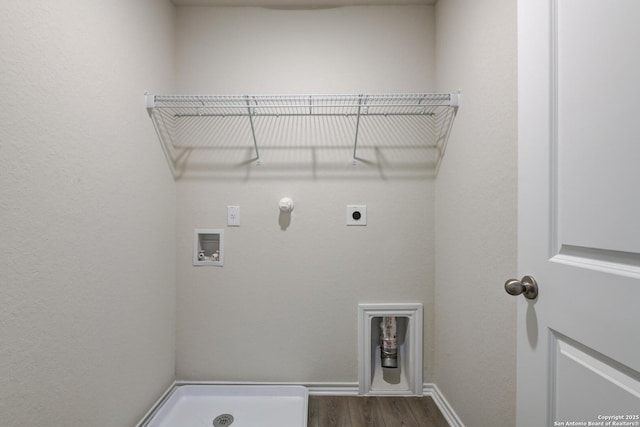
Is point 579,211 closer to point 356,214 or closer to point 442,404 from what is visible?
point 356,214

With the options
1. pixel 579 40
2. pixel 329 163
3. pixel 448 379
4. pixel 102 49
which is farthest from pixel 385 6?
pixel 448 379

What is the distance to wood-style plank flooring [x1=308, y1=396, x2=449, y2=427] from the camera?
1.41 m

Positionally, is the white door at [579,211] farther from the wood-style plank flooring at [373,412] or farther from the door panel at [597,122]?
the wood-style plank flooring at [373,412]

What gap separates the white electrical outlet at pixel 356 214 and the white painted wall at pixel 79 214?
3.45ft

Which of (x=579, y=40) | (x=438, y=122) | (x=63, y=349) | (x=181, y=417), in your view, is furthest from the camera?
(x=438, y=122)

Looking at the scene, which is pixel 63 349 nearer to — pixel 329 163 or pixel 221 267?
pixel 221 267

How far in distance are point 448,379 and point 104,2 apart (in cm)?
237

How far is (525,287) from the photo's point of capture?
0.75 metres

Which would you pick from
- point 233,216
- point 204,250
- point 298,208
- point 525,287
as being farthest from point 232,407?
point 525,287

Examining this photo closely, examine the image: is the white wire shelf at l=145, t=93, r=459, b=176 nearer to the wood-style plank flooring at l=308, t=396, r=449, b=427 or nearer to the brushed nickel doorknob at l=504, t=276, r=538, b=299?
the brushed nickel doorknob at l=504, t=276, r=538, b=299

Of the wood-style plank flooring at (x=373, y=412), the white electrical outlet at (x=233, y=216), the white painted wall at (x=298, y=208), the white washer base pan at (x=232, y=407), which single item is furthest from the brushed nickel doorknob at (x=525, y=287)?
the white electrical outlet at (x=233, y=216)

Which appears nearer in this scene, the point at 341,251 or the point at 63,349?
the point at 63,349

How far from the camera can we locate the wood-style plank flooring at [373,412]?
1.41m

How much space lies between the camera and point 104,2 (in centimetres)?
109
